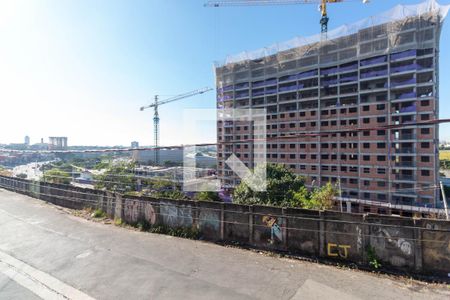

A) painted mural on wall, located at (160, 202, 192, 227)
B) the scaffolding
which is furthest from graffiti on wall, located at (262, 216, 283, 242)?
the scaffolding

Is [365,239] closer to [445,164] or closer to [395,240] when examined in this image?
[395,240]

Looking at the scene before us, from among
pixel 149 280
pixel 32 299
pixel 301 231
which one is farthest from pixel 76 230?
pixel 301 231

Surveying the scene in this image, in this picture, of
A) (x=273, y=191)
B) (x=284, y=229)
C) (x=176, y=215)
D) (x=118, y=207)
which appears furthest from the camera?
(x=273, y=191)

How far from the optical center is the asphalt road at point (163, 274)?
4.11 meters

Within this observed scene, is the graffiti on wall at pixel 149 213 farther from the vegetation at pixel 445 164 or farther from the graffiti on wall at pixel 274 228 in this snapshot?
the vegetation at pixel 445 164

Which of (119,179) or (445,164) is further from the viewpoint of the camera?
(445,164)

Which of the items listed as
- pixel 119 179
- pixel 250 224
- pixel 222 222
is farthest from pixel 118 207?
pixel 119 179

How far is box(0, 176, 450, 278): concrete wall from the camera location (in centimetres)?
461

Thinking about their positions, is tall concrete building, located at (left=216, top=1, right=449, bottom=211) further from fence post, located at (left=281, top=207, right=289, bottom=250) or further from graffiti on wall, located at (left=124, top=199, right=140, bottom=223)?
graffiti on wall, located at (left=124, top=199, right=140, bottom=223)

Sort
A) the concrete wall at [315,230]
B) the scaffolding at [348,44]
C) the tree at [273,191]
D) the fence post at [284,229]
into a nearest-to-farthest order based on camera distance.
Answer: the concrete wall at [315,230], the fence post at [284,229], the tree at [273,191], the scaffolding at [348,44]

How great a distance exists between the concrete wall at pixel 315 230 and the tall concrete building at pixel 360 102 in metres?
20.8

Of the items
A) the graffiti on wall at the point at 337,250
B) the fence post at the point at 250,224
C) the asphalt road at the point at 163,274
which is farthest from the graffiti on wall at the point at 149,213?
the graffiti on wall at the point at 337,250

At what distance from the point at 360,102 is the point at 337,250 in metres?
38.3

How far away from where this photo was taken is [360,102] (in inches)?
1471
